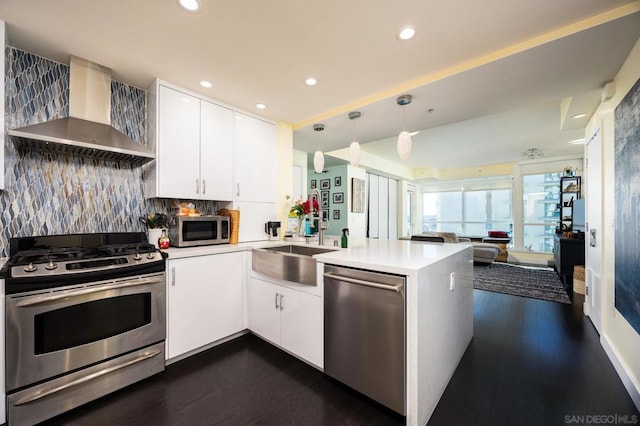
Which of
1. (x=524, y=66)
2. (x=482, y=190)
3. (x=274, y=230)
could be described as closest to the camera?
(x=524, y=66)

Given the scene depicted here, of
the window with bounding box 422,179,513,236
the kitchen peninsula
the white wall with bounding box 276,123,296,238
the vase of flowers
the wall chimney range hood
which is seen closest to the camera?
the kitchen peninsula

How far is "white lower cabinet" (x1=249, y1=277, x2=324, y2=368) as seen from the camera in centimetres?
192

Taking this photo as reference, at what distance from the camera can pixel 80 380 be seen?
5.30ft

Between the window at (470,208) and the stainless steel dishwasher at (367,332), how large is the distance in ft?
27.0

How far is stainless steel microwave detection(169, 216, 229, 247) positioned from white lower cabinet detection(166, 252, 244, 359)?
12.4 inches

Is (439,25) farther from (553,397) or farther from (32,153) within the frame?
(32,153)

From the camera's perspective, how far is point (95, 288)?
1.69 m

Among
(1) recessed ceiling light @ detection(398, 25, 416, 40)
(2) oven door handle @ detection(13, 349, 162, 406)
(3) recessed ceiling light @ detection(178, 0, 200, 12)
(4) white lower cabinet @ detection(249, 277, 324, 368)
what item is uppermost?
(3) recessed ceiling light @ detection(178, 0, 200, 12)

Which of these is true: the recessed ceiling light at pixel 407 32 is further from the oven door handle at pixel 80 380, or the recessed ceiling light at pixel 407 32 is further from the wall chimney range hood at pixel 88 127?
the oven door handle at pixel 80 380

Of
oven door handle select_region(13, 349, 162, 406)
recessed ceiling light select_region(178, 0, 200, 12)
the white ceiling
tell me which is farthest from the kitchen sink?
recessed ceiling light select_region(178, 0, 200, 12)

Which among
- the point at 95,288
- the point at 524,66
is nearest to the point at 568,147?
Answer: the point at 524,66

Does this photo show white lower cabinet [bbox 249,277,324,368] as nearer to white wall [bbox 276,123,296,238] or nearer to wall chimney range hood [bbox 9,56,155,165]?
white wall [bbox 276,123,296,238]

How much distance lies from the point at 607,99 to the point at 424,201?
7489mm

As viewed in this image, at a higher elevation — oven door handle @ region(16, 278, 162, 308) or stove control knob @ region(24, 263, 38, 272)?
stove control knob @ region(24, 263, 38, 272)
